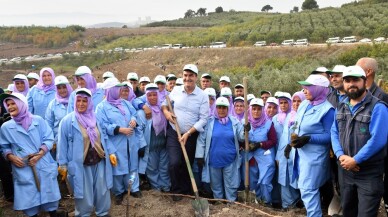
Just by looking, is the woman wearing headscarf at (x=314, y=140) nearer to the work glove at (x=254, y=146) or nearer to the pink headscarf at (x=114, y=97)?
the work glove at (x=254, y=146)

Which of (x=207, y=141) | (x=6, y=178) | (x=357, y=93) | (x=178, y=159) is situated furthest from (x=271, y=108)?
(x=6, y=178)

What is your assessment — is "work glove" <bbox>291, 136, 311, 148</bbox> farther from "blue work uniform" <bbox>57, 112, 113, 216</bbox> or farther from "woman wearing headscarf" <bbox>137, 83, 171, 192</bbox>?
"blue work uniform" <bbox>57, 112, 113, 216</bbox>

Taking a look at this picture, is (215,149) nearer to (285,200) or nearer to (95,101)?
(285,200)

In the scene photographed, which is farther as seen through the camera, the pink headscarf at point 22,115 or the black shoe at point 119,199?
the black shoe at point 119,199

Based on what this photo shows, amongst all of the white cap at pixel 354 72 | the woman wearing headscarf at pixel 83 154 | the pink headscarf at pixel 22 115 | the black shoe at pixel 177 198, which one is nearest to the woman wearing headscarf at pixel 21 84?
the pink headscarf at pixel 22 115

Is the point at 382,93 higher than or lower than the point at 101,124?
higher

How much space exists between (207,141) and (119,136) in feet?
4.02

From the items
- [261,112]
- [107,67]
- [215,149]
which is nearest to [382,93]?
[261,112]

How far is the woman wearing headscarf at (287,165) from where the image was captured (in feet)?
15.0

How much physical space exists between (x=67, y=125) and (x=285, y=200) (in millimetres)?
2983

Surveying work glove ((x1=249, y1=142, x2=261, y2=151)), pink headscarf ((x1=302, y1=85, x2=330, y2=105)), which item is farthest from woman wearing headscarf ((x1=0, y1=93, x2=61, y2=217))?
pink headscarf ((x1=302, y1=85, x2=330, y2=105))

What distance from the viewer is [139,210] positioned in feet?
15.6

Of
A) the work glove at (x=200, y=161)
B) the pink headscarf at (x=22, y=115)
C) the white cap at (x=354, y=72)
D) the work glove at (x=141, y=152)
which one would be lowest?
the work glove at (x=200, y=161)

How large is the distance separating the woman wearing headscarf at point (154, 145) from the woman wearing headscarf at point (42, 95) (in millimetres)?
1620
